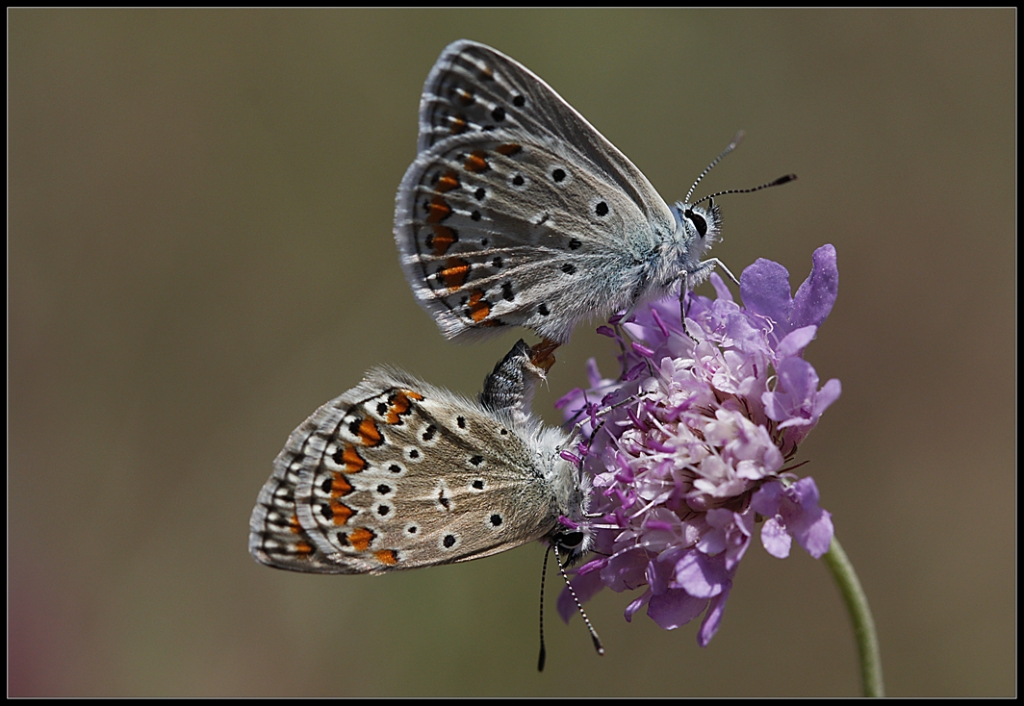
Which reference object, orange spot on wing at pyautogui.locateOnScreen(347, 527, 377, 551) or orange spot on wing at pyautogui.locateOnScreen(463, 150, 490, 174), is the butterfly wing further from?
orange spot on wing at pyautogui.locateOnScreen(463, 150, 490, 174)

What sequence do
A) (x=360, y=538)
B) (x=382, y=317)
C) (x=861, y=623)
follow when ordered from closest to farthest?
(x=861, y=623)
(x=360, y=538)
(x=382, y=317)

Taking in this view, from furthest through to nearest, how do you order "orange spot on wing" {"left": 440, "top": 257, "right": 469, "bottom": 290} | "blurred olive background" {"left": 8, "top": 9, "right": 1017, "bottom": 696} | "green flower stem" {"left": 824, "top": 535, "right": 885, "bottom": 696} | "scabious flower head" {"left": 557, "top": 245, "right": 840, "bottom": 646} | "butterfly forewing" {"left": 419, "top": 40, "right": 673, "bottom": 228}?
"blurred olive background" {"left": 8, "top": 9, "right": 1017, "bottom": 696} < "orange spot on wing" {"left": 440, "top": 257, "right": 469, "bottom": 290} < "butterfly forewing" {"left": 419, "top": 40, "right": 673, "bottom": 228} < "green flower stem" {"left": 824, "top": 535, "right": 885, "bottom": 696} < "scabious flower head" {"left": 557, "top": 245, "right": 840, "bottom": 646}

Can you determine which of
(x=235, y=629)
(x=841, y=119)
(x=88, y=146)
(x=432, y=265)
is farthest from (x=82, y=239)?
(x=841, y=119)

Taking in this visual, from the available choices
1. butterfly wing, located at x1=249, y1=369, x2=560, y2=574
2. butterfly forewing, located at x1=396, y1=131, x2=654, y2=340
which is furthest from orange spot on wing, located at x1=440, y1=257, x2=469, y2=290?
butterfly wing, located at x1=249, y1=369, x2=560, y2=574

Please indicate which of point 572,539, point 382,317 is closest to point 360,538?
point 572,539

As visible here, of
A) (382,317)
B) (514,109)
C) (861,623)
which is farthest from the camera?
(382,317)

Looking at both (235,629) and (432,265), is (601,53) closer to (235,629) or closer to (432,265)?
(432,265)

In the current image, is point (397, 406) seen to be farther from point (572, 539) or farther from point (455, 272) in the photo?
point (572, 539)
